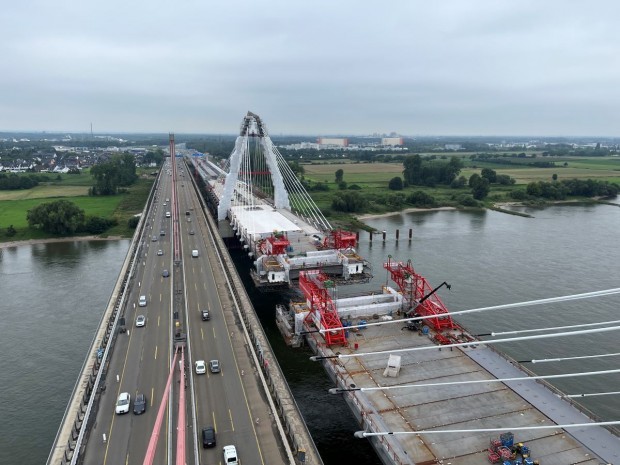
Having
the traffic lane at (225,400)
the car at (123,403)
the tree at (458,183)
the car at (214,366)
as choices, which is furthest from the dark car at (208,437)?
the tree at (458,183)

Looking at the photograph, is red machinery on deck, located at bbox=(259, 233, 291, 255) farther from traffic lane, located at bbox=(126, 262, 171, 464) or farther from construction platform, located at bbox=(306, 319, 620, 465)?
construction platform, located at bbox=(306, 319, 620, 465)

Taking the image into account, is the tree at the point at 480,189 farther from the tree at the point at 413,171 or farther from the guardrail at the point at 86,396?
the guardrail at the point at 86,396

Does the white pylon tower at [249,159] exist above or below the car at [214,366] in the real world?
above

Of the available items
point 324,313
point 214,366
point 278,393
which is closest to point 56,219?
point 214,366

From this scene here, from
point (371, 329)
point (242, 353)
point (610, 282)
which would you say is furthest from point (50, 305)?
point (610, 282)

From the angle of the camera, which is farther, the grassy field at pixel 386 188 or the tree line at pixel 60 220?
the grassy field at pixel 386 188

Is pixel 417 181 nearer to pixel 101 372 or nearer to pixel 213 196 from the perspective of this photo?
pixel 213 196

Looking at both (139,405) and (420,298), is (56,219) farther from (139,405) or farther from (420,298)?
(420,298)
